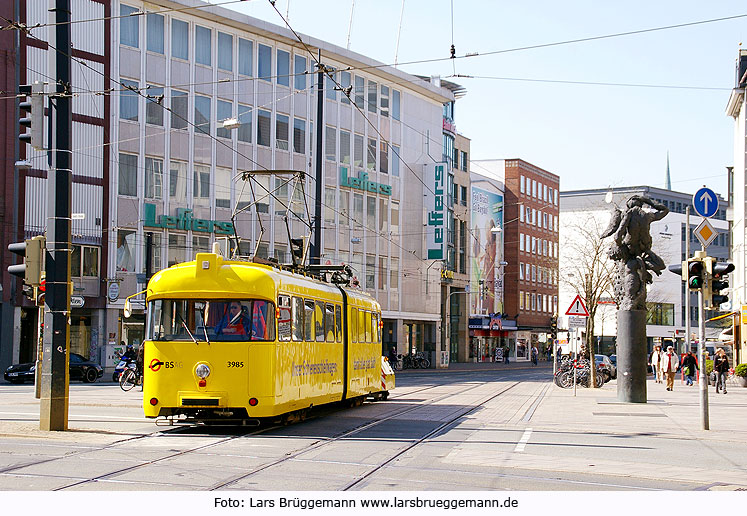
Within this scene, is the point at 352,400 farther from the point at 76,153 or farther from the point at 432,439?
the point at 76,153

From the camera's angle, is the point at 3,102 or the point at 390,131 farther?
the point at 390,131

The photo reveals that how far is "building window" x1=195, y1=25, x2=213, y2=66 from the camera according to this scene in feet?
166

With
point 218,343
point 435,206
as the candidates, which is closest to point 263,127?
point 435,206

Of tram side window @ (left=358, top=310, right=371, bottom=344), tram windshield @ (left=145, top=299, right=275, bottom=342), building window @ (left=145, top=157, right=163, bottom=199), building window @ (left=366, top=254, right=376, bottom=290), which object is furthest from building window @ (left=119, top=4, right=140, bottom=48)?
tram windshield @ (left=145, top=299, right=275, bottom=342)

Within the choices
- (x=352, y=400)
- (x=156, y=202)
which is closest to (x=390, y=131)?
(x=156, y=202)

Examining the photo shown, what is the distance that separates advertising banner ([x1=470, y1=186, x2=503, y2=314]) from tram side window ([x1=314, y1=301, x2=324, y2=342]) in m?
66.3

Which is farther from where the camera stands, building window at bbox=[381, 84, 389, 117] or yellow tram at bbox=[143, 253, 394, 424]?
building window at bbox=[381, 84, 389, 117]

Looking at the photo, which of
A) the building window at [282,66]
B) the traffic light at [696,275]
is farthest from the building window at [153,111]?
the traffic light at [696,275]

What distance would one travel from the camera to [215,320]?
1719 centimetres

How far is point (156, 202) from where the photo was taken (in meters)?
48.5

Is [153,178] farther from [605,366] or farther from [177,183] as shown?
[605,366]

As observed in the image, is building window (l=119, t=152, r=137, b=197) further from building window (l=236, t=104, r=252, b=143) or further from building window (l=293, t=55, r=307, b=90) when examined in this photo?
building window (l=293, t=55, r=307, b=90)

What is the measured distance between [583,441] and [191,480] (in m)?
8.29

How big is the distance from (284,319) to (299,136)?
132ft
